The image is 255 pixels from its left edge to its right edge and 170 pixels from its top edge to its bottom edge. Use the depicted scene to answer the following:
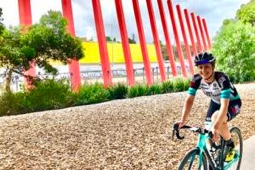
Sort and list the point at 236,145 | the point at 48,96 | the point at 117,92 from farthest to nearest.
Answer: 1. the point at 117,92
2. the point at 48,96
3. the point at 236,145

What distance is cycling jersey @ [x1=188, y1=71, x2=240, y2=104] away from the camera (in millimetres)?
3732

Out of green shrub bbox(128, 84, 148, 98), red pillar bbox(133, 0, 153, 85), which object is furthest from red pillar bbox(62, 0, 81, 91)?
red pillar bbox(133, 0, 153, 85)

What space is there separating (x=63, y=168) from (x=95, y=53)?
694 inches

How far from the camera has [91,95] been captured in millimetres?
13312

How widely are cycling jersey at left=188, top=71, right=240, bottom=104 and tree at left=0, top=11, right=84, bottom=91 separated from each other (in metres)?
8.01

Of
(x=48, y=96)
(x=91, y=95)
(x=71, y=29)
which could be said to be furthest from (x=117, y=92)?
(x=71, y=29)

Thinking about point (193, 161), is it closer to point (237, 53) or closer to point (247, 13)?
point (237, 53)

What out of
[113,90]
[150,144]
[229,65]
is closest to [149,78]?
[229,65]

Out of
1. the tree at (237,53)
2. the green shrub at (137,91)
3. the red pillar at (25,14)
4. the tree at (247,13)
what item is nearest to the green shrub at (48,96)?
the red pillar at (25,14)

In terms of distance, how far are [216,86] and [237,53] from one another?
20518mm

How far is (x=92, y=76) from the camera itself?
70.2 ft

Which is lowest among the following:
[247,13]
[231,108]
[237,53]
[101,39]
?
[231,108]

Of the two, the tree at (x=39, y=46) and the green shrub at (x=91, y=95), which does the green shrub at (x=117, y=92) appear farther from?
the tree at (x=39, y=46)

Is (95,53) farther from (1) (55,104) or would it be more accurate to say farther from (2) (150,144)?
(2) (150,144)
